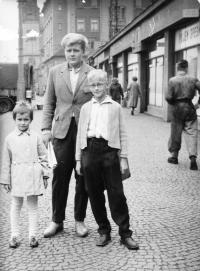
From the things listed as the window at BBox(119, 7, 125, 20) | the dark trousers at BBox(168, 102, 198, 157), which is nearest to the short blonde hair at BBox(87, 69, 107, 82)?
the dark trousers at BBox(168, 102, 198, 157)

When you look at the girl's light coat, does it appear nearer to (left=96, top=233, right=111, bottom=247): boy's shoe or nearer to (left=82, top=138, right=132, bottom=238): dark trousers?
(left=82, top=138, right=132, bottom=238): dark trousers

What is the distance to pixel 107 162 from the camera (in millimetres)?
4164

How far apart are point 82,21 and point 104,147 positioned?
5878 centimetres

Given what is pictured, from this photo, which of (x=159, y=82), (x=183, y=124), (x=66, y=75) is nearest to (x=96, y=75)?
(x=66, y=75)

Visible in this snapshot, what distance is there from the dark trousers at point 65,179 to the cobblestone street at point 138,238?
22cm

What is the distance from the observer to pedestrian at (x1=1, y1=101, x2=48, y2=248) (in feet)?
13.5

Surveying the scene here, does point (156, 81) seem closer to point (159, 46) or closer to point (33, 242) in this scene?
point (159, 46)

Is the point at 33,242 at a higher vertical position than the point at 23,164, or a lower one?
lower

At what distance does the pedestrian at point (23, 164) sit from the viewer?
162 inches

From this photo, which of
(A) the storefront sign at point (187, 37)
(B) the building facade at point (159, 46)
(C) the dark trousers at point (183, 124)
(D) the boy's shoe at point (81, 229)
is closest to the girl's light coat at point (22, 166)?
(D) the boy's shoe at point (81, 229)

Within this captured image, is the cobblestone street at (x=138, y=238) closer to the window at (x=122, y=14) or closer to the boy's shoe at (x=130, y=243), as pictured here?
the boy's shoe at (x=130, y=243)

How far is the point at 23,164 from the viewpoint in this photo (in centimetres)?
411

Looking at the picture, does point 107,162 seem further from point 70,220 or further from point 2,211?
point 2,211

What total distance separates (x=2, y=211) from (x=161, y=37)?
15.4 metres
